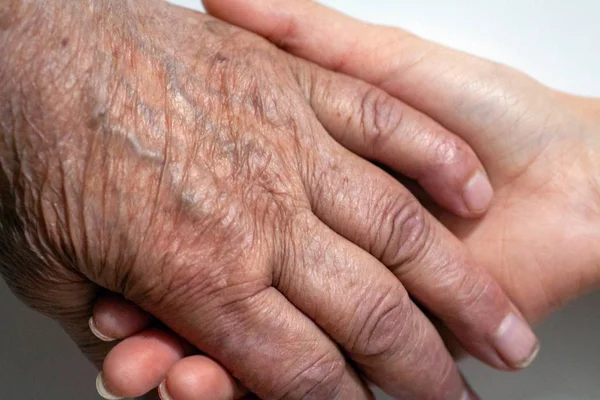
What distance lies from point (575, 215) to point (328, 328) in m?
0.44

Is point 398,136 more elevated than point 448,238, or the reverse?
point 398,136

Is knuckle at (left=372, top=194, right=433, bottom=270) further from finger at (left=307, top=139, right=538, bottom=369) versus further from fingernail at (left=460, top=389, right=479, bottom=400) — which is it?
fingernail at (left=460, top=389, right=479, bottom=400)

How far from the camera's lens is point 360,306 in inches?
31.2

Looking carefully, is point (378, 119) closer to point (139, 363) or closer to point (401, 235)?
point (401, 235)

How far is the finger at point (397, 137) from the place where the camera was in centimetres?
87

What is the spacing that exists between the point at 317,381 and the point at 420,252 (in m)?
0.23

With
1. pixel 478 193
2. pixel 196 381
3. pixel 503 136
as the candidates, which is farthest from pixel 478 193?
pixel 196 381

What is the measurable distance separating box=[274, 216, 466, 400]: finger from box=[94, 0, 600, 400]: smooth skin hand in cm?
20

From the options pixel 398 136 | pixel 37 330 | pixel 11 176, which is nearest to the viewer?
pixel 11 176

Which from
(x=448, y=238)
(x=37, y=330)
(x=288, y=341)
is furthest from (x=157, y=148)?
(x=37, y=330)

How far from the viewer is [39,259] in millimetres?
734

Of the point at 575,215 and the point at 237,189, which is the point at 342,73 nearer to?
the point at 237,189

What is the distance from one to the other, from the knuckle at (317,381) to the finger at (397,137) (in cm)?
29

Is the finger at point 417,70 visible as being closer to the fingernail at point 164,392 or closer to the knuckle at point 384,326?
the knuckle at point 384,326
